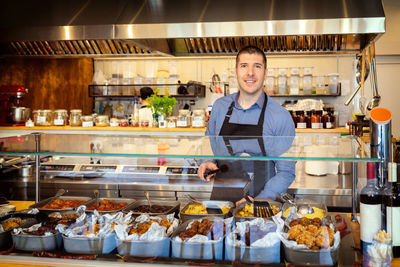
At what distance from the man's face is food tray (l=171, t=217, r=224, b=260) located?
1.60 meters

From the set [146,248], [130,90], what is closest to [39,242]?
[146,248]

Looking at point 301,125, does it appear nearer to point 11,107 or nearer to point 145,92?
point 145,92

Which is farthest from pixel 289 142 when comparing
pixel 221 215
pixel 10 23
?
pixel 10 23

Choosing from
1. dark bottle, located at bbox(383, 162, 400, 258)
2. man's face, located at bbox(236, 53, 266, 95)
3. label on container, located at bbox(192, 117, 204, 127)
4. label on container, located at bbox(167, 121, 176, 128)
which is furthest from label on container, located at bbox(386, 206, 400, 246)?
label on container, located at bbox(167, 121, 176, 128)

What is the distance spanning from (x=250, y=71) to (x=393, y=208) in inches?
63.1

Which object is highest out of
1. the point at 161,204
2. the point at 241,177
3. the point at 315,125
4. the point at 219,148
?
the point at 315,125

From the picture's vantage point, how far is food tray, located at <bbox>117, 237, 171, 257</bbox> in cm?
157

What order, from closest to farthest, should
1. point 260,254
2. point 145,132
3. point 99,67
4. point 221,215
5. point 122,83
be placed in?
point 260,254 < point 221,215 < point 145,132 < point 122,83 < point 99,67

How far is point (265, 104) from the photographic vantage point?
3.04 metres

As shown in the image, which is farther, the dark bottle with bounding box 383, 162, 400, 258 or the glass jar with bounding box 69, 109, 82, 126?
the glass jar with bounding box 69, 109, 82, 126

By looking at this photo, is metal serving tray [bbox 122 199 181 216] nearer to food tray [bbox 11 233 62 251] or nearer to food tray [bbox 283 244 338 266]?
food tray [bbox 11 233 62 251]

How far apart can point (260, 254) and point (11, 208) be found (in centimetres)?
135

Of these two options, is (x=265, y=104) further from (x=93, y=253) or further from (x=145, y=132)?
(x=145, y=132)

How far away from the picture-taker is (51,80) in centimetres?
684
